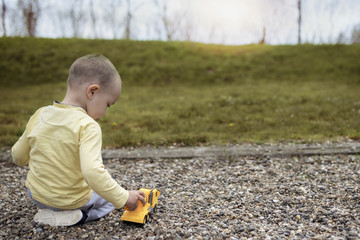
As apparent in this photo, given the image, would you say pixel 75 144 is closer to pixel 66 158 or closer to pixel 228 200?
pixel 66 158

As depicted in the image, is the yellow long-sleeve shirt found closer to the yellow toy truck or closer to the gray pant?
the gray pant

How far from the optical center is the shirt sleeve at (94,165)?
1.94 meters

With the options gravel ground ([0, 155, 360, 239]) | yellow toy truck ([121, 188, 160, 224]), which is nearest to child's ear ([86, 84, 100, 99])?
yellow toy truck ([121, 188, 160, 224])

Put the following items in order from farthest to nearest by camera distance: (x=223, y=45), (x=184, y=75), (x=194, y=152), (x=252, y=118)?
(x=223, y=45) < (x=184, y=75) < (x=252, y=118) < (x=194, y=152)

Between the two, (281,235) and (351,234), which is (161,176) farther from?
(351,234)

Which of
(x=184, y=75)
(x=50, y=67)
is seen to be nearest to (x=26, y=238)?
(x=184, y=75)

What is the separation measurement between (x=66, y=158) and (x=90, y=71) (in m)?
0.67

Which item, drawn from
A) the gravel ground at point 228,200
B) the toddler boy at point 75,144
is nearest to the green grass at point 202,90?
the gravel ground at point 228,200

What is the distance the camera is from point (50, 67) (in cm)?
1337

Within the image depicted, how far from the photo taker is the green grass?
18.5 ft

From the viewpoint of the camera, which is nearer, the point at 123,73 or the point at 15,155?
the point at 15,155

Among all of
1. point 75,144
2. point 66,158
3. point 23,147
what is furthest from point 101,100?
point 23,147

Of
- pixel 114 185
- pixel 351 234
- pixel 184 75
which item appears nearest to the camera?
pixel 114 185

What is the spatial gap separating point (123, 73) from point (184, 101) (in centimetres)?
543
